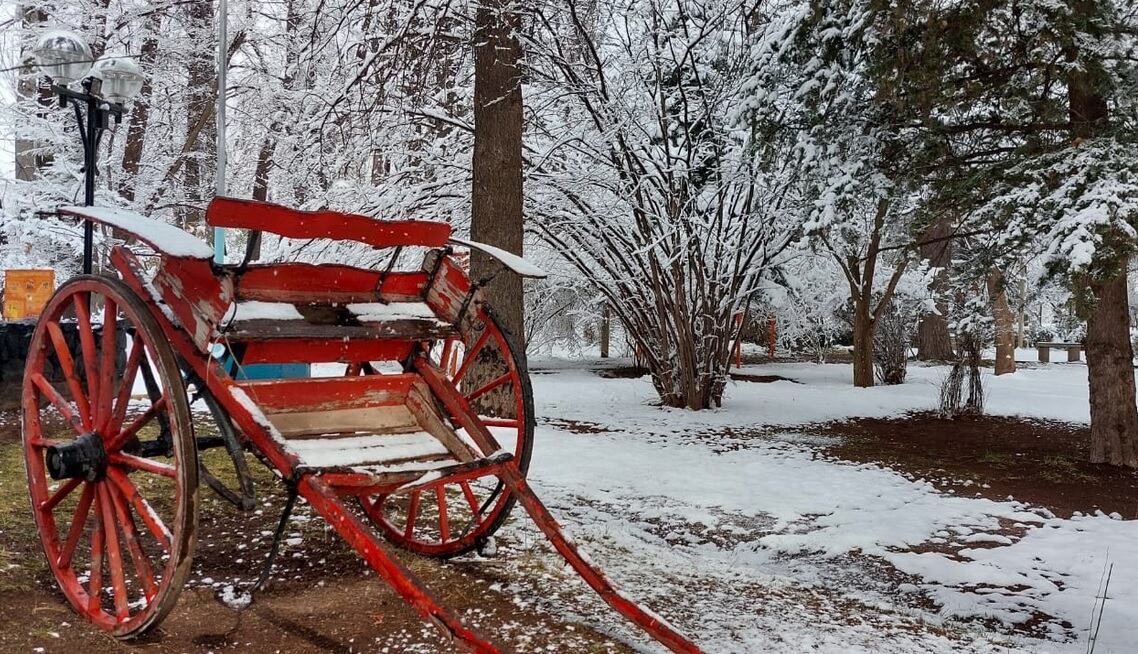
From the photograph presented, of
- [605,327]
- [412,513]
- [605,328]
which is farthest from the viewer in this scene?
[605,328]

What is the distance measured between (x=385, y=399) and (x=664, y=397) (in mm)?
7071


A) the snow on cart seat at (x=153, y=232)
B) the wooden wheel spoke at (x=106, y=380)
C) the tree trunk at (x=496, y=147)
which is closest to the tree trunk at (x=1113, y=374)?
the tree trunk at (x=496, y=147)

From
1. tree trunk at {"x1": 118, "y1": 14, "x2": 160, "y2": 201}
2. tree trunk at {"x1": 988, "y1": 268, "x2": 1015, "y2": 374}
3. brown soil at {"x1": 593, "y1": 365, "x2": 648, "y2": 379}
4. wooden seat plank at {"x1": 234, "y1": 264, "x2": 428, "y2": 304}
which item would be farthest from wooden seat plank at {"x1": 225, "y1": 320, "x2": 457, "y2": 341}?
tree trunk at {"x1": 988, "y1": 268, "x2": 1015, "y2": 374}

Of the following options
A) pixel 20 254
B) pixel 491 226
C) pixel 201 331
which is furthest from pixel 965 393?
pixel 20 254

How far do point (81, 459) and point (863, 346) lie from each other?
40.2 feet

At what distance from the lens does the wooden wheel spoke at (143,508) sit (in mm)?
2660

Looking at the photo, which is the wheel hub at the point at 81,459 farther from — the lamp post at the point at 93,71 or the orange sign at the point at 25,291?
the orange sign at the point at 25,291

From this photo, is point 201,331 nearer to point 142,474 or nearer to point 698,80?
point 142,474

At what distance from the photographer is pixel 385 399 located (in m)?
3.60

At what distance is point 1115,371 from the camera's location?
6660mm

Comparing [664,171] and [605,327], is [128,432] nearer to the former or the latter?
[664,171]

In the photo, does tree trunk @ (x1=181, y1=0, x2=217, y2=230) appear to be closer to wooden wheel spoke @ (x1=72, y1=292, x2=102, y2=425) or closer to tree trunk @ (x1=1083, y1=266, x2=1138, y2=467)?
wooden wheel spoke @ (x1=72, y1=292, x2=102, y2=425)

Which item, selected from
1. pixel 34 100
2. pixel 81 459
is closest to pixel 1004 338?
pixel 81 459

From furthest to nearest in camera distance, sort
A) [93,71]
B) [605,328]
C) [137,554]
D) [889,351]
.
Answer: [605,328] < [889,351] < [93,71] < [137,554]
